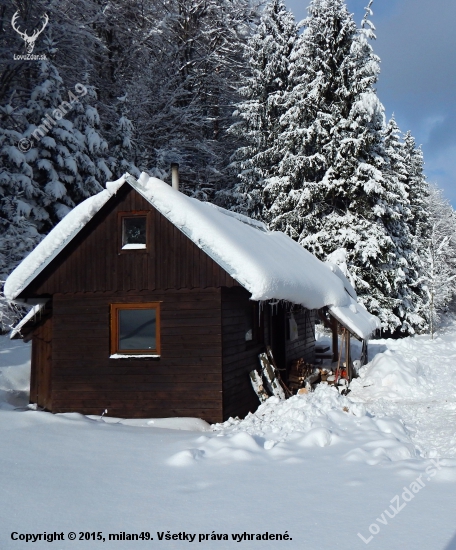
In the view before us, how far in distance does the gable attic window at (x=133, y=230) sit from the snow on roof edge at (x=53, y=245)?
23.5 inches

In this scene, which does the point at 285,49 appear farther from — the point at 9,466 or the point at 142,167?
Result: the point at 9,466

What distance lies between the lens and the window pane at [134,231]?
11727 mm

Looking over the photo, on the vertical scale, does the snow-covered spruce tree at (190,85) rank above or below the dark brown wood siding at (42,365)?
above

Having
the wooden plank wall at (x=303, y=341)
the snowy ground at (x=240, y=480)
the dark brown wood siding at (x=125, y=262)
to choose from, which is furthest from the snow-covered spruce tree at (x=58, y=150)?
the snowy ground at (x=240, y=480)

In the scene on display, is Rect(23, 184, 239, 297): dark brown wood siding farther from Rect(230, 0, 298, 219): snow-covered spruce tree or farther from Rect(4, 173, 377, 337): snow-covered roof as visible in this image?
Rect(230, 0, 298, 219): snow-covered spruce tree

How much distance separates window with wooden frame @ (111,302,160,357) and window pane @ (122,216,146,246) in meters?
1.41

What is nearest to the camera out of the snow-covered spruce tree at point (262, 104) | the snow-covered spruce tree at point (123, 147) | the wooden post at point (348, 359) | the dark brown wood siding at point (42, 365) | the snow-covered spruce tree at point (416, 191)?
the dark brown wood siding at point (42, 365)

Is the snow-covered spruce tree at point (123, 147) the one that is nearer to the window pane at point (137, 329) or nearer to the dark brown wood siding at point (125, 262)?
the dark brown wood siding at point (125, 262)

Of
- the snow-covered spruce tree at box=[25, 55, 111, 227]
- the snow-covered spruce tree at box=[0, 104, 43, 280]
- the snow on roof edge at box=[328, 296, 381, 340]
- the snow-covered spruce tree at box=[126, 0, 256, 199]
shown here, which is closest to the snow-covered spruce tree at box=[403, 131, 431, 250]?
the snow-covered spruce tree at box=[126, 0, 256, 199]

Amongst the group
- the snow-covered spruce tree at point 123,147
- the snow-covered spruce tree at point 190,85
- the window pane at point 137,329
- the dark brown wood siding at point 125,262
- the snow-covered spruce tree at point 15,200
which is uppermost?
the snow-covered spruce tree at point 190,85

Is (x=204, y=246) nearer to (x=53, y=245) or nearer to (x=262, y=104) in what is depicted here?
(x=53, y=245)

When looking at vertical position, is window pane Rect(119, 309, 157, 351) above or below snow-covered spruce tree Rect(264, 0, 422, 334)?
below

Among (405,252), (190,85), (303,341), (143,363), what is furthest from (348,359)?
(190,85)

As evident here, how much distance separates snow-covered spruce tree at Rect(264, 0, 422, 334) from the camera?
86.4 feet
